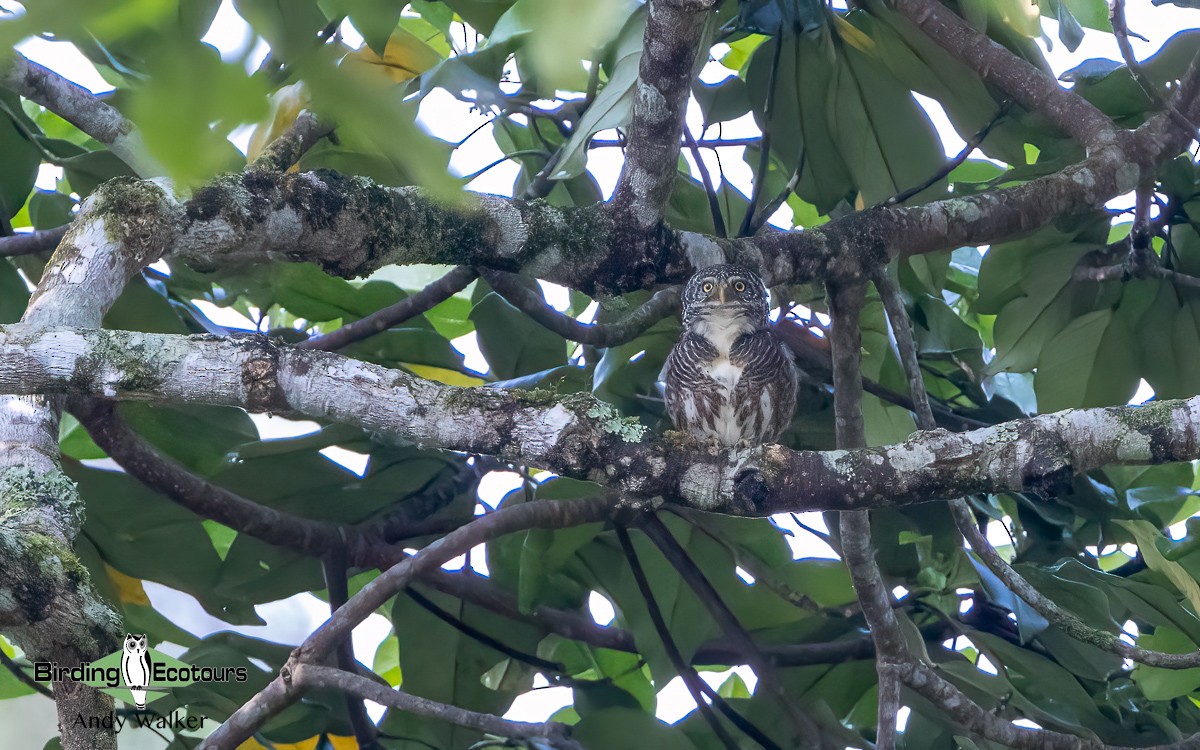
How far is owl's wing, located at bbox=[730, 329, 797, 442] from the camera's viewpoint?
10.3ft

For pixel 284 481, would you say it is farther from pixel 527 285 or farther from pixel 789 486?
pixel 789 486

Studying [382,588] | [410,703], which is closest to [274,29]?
[410,703]

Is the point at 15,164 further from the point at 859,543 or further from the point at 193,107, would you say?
the point at 193,107

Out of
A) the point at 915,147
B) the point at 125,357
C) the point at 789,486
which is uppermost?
the point at 915,147

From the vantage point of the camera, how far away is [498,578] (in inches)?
129

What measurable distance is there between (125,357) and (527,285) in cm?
158

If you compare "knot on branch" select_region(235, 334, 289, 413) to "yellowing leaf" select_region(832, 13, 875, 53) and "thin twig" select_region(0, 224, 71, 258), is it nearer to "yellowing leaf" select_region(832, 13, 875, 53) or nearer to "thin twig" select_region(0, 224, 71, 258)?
"thin twig" select_region(0, 224, 71, 258)

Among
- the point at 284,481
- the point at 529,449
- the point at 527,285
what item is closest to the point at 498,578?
the point at 284,481

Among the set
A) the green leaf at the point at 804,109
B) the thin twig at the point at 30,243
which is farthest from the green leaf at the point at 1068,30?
the thin twig at the point at 30,243

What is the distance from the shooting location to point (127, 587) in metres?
3.13

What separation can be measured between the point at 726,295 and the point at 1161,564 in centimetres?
134

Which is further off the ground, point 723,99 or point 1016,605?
point 723,99

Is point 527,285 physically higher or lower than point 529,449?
higher

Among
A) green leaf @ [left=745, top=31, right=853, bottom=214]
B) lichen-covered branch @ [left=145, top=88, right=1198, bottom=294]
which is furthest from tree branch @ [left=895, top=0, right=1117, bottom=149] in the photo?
green leaf @ [left=745, top=31, right=853, bottom=214]
